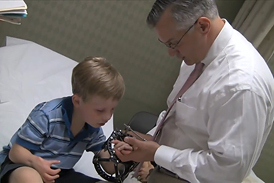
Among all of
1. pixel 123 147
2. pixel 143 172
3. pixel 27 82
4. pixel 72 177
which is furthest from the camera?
pixel 27 82

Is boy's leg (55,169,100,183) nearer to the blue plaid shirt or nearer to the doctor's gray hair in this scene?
the blue plaid shirt

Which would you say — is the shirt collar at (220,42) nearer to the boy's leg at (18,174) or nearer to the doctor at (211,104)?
the doctor at (211,104)

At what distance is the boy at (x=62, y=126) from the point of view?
120 centimetres

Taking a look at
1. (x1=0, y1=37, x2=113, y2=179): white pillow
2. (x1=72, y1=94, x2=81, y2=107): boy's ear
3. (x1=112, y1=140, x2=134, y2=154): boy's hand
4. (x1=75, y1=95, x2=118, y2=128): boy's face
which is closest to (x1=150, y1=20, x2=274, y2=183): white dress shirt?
(x1=112, y1=140, x2=134, y2=154): boy's hand

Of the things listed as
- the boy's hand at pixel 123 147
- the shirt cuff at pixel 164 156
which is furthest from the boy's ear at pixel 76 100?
the shirt cuff at pixel 164 156

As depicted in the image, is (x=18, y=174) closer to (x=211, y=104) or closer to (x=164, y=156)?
(x=164, y=156)

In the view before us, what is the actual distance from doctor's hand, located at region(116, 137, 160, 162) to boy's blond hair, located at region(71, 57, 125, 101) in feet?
0.66

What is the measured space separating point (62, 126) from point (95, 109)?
0.15 meters

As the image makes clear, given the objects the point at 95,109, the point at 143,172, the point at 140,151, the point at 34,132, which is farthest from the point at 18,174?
the point at 143,172

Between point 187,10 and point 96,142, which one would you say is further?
point 96,142

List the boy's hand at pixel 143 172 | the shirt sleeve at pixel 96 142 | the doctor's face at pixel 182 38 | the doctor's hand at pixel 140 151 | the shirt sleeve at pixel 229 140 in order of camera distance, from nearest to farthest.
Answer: the shirt sleeve at pixel 229 140 → the doctor's face at pixel 182 38 → the doctor's hand at pixel 140 151 → the shirt sleeve at pixel 96 142 → the boy's hand at pixel 143 172

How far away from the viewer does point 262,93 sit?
109 centimetres

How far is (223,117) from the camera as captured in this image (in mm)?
1112

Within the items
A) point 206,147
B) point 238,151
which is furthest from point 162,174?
point 238,151
